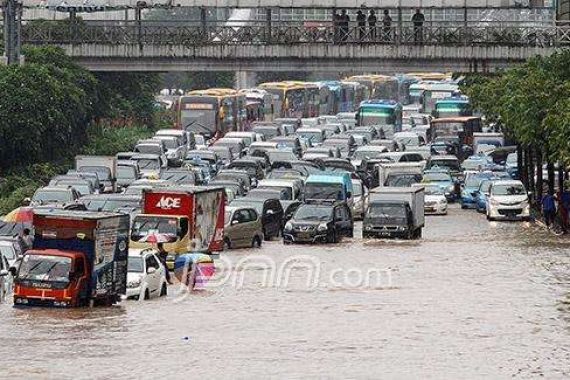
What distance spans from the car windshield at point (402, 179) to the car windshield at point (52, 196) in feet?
53.9

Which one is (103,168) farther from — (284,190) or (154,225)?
(154,225)

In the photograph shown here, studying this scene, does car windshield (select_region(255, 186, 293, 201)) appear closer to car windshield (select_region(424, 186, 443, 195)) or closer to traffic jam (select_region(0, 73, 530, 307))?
traffic jam (select_region(0, 73, 530, 307))

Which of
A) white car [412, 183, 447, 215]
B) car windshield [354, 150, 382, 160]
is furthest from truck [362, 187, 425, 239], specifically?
car windshield [354, 150, 382, 160]

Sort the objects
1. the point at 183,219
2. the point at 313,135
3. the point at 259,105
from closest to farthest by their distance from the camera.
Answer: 1. the point at 183,219
2. the point at 313,135
3. the point at 259,105

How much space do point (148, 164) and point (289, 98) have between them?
162 ft

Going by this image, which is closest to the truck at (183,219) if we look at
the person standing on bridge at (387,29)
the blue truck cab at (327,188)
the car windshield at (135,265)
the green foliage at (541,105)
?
the car windshield at (135,265)

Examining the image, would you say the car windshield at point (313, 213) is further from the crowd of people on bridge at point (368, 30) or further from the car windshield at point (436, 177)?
the crowd of people on bridge at point (368, 30)

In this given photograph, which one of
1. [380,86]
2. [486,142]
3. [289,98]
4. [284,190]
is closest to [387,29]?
[486,142]

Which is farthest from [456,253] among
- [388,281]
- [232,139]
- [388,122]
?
[388,122]

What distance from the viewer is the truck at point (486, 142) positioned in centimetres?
9481

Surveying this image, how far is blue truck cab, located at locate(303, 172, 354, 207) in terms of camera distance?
62781mm

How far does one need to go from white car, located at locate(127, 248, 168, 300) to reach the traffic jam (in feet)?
0.13

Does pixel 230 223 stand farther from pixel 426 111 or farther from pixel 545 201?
pixel 426 111

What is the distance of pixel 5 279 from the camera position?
41.1m
